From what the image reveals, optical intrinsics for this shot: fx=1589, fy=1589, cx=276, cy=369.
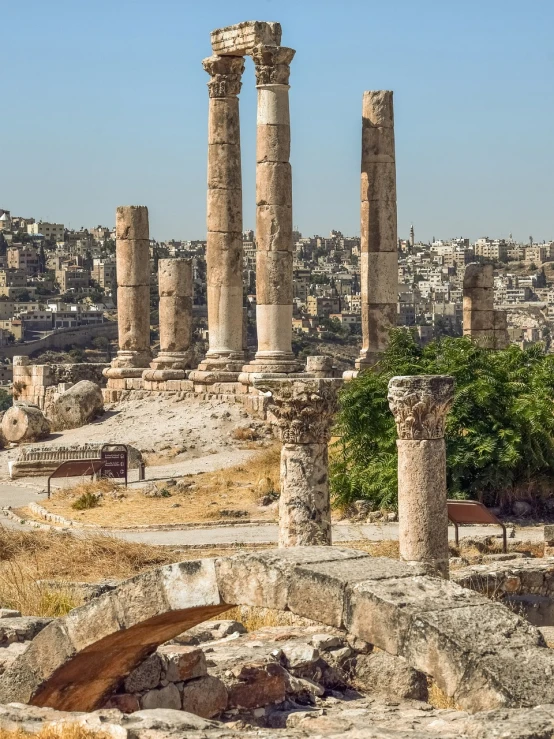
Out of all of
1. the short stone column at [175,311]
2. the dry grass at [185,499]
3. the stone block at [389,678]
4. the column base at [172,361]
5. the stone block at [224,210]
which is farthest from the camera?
the short stone column at [175,311]

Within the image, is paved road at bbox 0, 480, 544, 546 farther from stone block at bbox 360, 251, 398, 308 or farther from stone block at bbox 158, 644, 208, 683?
stone block at bbox 360, 251, 398, 308

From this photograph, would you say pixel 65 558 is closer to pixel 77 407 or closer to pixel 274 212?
pixel 274 212

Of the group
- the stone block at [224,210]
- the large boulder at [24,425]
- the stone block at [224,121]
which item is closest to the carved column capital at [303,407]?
the large boulder at [24,425]

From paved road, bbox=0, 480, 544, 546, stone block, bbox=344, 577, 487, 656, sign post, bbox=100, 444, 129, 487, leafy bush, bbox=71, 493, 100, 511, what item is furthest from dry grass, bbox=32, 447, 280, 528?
stone block, bbox=344, 577, 487, 656

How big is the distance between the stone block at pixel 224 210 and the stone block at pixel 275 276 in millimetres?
1162

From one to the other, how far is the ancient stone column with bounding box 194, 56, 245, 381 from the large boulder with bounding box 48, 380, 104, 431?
236cm

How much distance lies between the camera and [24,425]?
107ft

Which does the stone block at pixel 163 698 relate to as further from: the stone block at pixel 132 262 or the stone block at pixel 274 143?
the stone block at pixel 132 262

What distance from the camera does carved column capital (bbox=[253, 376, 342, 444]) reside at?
15.4 m

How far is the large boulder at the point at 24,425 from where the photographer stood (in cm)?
3269

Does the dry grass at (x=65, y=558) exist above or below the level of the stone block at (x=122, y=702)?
below

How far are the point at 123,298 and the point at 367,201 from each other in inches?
264

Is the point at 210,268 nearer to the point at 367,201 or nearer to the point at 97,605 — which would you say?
the point at 367,201

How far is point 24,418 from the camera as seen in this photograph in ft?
107
